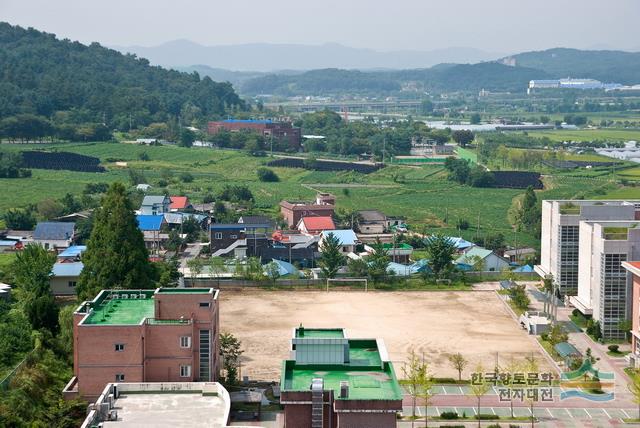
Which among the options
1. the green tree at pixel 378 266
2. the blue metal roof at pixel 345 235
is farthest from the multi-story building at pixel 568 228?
the blue metal roof at pixel 345 235

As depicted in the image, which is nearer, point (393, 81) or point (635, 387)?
point (635, 387)

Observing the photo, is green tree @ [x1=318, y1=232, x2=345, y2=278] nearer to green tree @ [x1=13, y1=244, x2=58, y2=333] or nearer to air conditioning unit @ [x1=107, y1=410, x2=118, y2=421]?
green tree @ [x1=13, y1=244, x2=58, y2=333]

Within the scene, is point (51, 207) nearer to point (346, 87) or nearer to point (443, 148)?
point (443, 148)

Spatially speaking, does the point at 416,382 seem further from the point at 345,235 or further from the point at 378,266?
the point at 345,235

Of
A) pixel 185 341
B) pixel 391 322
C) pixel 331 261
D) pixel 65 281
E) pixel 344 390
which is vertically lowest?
pixel 391 322

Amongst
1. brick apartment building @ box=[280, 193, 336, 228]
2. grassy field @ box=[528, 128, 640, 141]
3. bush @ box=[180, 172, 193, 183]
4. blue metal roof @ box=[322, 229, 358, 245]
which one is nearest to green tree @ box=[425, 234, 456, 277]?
blue metal roof @ box=[322, 229, 358, 245]

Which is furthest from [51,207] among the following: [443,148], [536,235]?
[443,148]

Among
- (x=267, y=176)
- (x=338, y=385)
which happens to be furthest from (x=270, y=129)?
(x=338, y=385)
